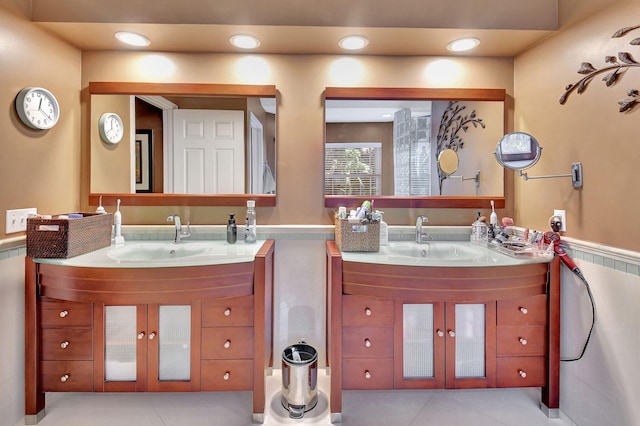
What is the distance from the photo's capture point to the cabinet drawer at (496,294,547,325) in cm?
152

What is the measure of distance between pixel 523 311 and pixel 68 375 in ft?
7.20

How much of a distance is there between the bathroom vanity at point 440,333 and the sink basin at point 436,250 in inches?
6.1

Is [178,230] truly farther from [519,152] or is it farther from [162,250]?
[519,152]

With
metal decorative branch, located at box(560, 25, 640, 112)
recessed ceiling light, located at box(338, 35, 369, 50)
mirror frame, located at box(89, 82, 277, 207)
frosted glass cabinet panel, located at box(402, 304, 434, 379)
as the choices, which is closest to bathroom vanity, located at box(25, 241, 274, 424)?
mirror frame, located at box(89, 82, 277, 207)

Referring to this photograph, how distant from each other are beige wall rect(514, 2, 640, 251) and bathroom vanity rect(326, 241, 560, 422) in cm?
31

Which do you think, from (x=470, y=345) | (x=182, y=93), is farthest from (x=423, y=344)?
(x=182, y=93)

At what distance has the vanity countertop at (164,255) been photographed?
1372mm

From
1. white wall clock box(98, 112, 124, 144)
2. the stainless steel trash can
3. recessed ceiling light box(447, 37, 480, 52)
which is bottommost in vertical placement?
the stainless steel trash can

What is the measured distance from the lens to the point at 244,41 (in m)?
1.78

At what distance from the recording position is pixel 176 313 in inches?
59.1

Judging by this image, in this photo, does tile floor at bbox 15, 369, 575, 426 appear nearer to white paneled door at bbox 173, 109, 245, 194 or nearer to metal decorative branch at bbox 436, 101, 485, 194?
white paneled door at bbox 173, 109, 245, 194

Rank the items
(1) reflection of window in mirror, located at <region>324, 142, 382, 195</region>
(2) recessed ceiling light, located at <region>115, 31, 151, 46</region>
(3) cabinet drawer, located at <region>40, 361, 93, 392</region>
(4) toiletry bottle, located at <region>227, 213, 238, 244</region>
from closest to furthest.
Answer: (3) cabinet drawer, located at <region>40, 361, 93, 392</region>, (2) recessed ceiling light, located at <region>115, 31, 151, 46</region>, (4) toiletry bottle, located at <region>227, 213, 238, 244</region>, (1) reflection of window in mirror, located at <region>324, 142, 382, 195</region>

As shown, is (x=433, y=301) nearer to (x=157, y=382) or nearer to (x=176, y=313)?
(x=176, y=313)

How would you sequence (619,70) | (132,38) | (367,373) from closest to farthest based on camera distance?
(619,70)
(367,373)
(132,38)
